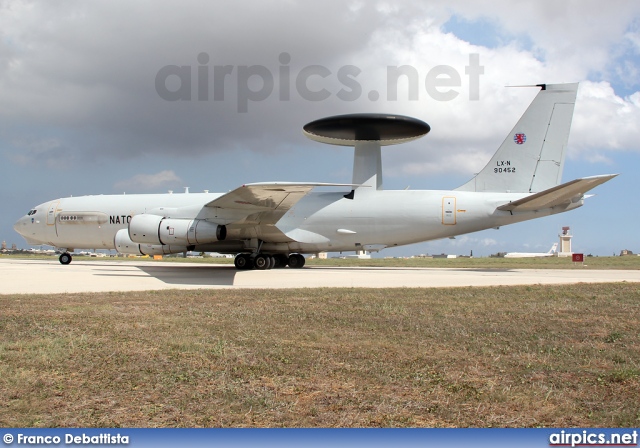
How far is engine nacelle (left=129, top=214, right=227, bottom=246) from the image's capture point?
20.2 meters

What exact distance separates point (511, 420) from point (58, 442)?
3.07 meters

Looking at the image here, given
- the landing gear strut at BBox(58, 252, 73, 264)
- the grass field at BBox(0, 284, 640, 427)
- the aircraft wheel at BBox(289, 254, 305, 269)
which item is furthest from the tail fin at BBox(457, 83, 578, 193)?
the landing gear strut at BBox(58, 252, 73, 264)

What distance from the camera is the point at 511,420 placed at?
371 centimetres

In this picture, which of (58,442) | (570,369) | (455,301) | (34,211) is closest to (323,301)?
(455,301)

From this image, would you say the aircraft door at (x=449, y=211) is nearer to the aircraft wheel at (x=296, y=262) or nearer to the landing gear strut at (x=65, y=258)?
the aircraft wheel at (x=296, y=262)

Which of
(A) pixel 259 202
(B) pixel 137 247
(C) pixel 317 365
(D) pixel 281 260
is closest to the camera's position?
(C) pixel 317 365

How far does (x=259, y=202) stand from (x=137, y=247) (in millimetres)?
6468

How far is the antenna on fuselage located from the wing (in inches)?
202

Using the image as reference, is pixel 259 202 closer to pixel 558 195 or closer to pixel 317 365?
pixel 558 195

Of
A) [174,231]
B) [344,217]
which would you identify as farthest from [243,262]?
[344,217]

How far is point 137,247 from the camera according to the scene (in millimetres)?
22781

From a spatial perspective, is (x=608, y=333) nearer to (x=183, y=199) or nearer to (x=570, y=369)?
(x=570, y=369)

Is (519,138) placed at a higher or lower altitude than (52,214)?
higher

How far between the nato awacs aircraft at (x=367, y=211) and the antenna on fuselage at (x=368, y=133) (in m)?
0.12
